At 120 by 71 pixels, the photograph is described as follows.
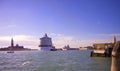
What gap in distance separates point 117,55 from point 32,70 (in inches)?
957

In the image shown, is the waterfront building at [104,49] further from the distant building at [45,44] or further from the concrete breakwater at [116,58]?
the distant building at [45,44]

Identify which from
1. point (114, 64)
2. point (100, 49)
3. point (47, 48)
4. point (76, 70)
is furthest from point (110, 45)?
point (47, 48)

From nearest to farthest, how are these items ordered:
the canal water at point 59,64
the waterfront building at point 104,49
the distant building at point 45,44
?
the canal water at point 59,64, the waterfront building at point 104,49, the distant building at point 45,44

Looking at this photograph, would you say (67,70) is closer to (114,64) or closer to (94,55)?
(114,64)

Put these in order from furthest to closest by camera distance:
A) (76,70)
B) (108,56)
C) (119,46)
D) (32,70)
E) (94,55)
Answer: (94,55)
(108,56)
(32,70)
(76,70)
(119,46)

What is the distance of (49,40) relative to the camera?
19925 centimetres

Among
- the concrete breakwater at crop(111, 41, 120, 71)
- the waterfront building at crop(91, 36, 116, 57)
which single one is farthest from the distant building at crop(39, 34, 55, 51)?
the concrete breakwater at crop(111, 41, 120, 71)

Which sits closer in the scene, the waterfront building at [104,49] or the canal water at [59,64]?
→ the canal water at [59,64]

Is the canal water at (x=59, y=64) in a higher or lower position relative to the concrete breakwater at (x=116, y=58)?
lower

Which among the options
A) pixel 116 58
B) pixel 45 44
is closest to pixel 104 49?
pixel 116 58

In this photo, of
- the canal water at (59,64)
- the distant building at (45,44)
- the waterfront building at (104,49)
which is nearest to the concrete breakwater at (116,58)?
the canal water at (59,64)

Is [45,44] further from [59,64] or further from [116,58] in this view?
[116,58]

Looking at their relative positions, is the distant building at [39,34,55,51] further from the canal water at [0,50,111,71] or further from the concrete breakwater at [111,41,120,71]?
the concrete breakwater at [111,41,120,71]

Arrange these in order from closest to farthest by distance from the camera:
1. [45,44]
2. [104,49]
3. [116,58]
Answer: [116,58] → [104,49] → [45,44]
